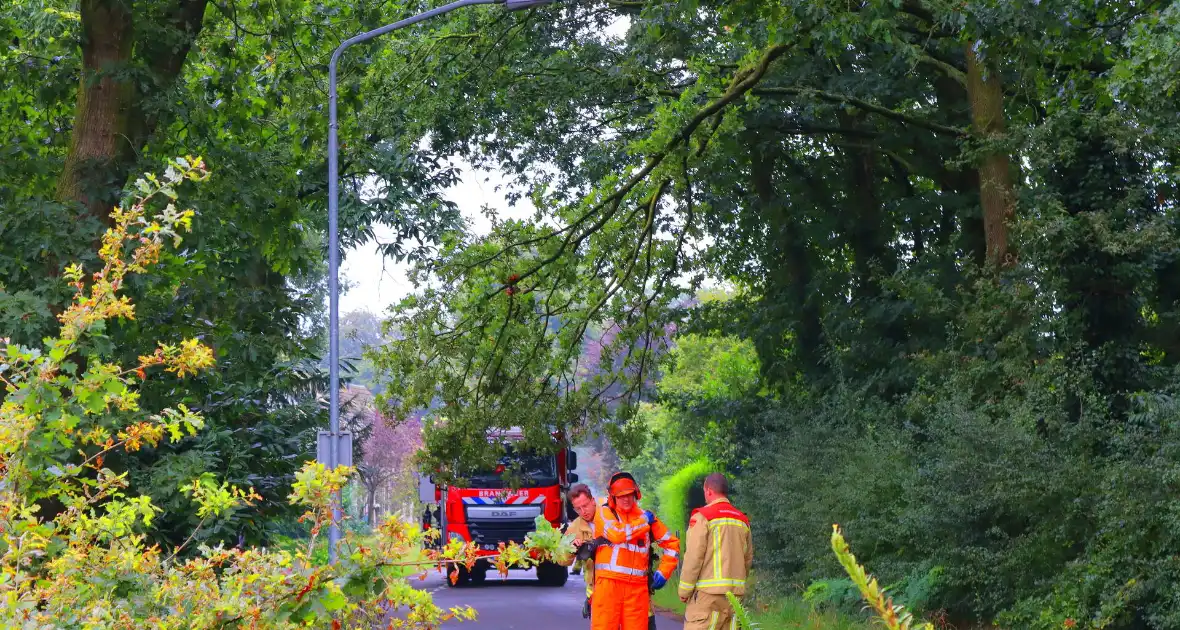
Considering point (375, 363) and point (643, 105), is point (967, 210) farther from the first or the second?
point (375, 363)

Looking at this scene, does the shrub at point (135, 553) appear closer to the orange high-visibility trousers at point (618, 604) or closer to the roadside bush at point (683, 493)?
the orange high-visibility trousers at point (618, 604)

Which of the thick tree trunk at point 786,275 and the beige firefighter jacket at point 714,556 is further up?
the thick tree trunk at point 786,275

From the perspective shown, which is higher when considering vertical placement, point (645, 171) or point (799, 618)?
point (645, 171)

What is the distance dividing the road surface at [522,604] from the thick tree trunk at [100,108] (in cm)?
519

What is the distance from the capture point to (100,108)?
14773 mm

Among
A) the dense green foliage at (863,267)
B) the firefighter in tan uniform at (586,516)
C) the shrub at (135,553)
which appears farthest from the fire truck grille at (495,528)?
the shrub at (135,553)

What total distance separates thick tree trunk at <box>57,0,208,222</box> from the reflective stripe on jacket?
707cm

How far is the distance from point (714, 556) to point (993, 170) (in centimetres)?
921

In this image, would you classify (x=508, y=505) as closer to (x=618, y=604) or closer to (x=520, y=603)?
(x=520, y=603)

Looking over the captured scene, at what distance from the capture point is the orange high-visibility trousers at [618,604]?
1019 cm

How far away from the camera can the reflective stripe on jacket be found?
33.2 ft

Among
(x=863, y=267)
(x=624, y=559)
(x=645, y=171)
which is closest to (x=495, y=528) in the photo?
(x=863, y=267)

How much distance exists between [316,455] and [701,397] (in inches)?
397

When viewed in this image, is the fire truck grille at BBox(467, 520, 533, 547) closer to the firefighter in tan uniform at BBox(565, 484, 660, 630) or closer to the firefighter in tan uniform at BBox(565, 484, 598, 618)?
the firefighter in tan uniform at BBox(565, 484, 660, 630)
